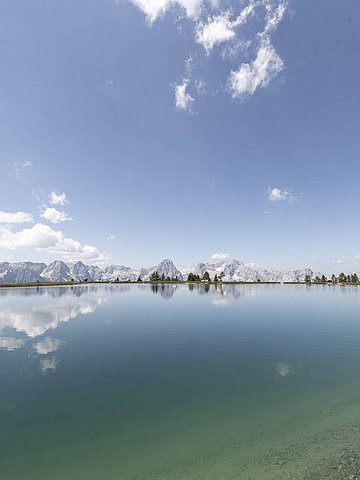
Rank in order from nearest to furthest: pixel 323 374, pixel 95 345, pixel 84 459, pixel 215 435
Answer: pixel 84 459 → pixel 215 435 → pixel 323 374 → pixel 95 345

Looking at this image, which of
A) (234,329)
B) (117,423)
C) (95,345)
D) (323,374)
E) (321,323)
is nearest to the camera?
(117,423)

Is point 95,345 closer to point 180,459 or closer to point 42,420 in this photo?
point 42,420

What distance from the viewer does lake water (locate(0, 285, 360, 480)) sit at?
513 inches

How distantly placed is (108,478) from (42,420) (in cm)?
715

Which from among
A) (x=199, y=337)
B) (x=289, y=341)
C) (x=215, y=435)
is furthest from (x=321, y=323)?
(x=215, y=435)

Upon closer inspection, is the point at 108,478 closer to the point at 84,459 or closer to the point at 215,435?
the point at 84,459

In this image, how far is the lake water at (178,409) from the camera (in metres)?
13.0

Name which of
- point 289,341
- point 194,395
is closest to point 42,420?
point 194,395

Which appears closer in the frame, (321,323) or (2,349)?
(2,349)

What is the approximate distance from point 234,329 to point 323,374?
69.4ft

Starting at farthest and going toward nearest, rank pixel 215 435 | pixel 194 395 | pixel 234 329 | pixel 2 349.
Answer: pixel 234 329
pixel 2 349
pixel 194 395
pixel 215 435

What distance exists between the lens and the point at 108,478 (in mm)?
12062

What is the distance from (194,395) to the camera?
20.7 m

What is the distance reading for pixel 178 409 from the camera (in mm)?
18406
